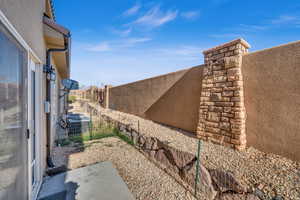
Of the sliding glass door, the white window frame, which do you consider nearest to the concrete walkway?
the white window frame

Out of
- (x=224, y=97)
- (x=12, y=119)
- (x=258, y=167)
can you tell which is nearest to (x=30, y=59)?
(x=12, y=119)

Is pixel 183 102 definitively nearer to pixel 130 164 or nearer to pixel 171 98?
pixel 171 98

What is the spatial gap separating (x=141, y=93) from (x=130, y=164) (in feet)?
16.1

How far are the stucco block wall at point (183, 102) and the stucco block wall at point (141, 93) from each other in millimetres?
350

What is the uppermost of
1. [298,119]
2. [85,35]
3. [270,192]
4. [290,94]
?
[85,35]

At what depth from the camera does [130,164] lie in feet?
11.8

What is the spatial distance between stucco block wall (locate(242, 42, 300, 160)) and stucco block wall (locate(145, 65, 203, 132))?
1.51 m

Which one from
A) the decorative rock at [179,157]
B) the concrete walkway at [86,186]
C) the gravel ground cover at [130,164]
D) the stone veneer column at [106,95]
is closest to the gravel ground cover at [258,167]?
the decorative rock at [179,157]

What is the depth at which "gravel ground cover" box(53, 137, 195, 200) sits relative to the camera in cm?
260

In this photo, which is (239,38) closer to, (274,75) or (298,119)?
(274,75)

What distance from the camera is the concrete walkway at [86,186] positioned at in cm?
224

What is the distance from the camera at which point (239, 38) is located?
3.13 m

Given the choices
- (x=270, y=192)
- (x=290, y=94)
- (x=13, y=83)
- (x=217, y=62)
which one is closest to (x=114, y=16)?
(x=217, y=62)

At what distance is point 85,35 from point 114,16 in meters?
2.71
